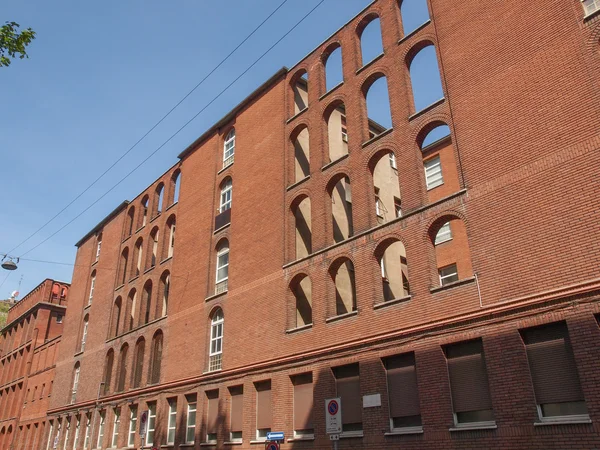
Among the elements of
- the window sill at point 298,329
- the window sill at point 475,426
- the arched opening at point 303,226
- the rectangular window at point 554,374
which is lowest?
the window sill at point 475,426

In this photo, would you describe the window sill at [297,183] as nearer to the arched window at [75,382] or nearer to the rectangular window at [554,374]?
the rectangular window at [554,374]

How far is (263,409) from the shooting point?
18953mm

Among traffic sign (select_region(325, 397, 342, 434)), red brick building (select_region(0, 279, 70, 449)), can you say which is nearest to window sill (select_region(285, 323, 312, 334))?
traffic sign (select_region(325, 397, 342, 434))

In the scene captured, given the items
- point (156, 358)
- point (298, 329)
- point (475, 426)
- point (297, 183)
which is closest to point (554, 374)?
point (475, 426)

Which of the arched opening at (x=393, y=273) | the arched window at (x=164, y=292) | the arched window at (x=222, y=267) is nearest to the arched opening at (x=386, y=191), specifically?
the arched opening at (x=393, y=273)

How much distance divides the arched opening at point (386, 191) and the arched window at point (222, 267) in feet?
23.1

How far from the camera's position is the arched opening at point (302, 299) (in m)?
19.6

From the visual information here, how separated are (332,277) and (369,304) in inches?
91.9

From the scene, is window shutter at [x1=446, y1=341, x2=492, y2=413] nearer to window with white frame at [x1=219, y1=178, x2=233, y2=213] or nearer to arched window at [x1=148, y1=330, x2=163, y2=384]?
window with white frame at [x1=219, y1=178, x2=233, y2=213]

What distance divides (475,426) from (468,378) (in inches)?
46.1

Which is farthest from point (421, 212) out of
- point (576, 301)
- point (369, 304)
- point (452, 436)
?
point (452, 436)

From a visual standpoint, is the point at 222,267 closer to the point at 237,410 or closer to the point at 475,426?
the point at 237,410

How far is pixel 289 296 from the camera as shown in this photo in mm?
19562

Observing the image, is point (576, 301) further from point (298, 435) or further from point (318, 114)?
point (318, 114)
